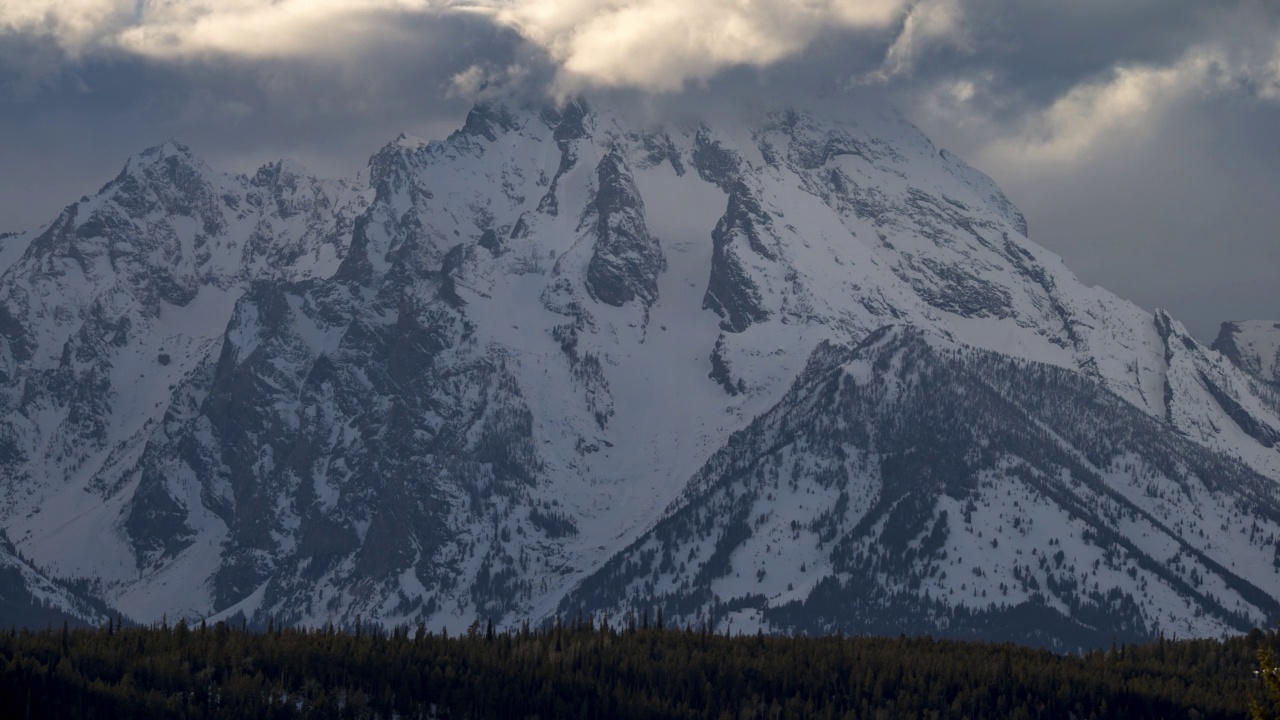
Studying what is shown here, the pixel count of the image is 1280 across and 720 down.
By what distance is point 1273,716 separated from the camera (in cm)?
15288

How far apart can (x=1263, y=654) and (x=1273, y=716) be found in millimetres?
10105

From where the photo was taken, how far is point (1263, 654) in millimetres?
144750
